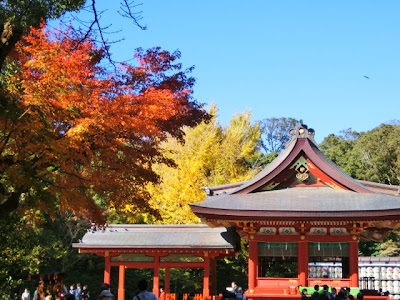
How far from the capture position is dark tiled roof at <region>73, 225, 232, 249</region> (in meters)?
22.0

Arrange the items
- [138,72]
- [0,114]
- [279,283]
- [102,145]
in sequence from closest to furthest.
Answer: [0,114] < [102,145] < [138,72] < [279,283]

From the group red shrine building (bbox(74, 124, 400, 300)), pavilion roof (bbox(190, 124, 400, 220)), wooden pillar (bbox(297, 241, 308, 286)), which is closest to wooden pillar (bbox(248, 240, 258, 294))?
red shrine building (bbox(74, 124, 400, 300))

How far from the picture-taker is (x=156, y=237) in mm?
23109

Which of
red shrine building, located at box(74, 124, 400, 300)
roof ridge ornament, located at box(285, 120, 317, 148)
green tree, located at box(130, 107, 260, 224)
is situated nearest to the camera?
red shrine building, located at box(74, 124, 400, 300)

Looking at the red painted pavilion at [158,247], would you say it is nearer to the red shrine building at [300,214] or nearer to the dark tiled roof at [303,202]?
the red shrine building at [300,214]

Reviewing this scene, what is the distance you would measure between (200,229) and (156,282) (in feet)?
10.2

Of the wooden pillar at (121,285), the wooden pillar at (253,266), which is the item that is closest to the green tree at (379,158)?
the wooden pillar at (121,285)

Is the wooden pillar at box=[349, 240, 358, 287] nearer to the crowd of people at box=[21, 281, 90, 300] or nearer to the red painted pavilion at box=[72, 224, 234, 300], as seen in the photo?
the red painted pavilion at box=[72, 224, 234, 300]

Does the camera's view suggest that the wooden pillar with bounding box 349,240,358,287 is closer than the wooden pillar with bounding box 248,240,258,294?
Yes

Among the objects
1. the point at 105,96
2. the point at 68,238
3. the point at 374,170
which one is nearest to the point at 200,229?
the point at 68,238

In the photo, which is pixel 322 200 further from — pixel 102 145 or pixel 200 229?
pixel 102 145

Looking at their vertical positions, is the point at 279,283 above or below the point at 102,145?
below

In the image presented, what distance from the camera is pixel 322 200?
19.6 meters

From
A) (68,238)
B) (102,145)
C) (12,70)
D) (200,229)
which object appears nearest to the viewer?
(102,145)
